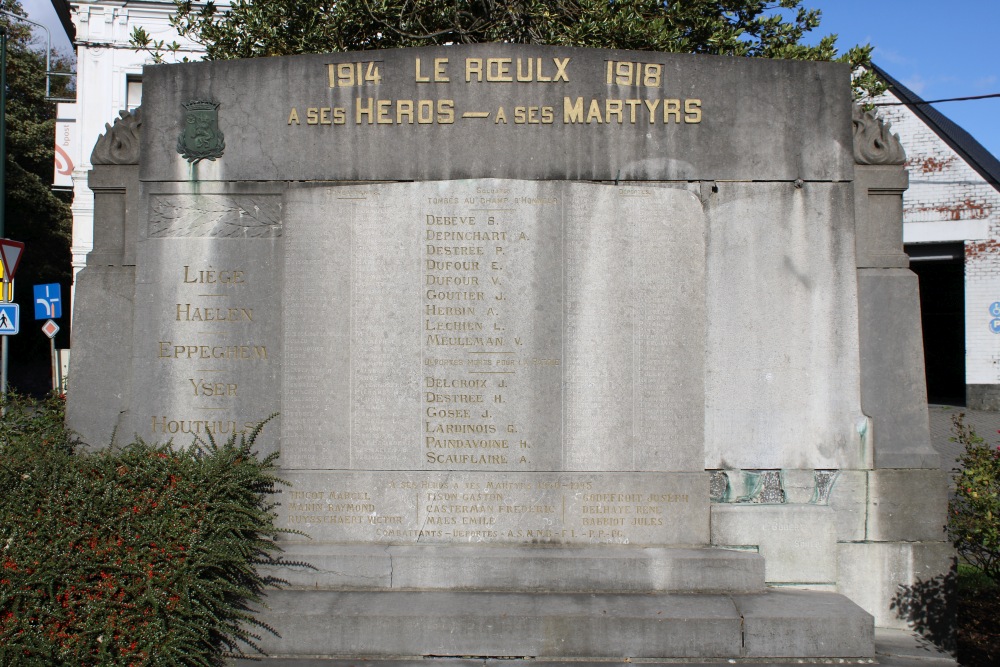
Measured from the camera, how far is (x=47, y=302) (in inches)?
665

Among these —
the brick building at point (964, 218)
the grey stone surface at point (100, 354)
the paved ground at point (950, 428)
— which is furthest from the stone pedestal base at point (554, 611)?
the brick building at point (964, 218)

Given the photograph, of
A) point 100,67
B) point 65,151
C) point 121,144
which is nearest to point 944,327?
point 121,144

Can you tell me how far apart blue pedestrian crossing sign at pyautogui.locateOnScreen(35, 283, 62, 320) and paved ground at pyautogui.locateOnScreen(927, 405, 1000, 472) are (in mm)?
17927

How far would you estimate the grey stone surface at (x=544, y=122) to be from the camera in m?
6.47

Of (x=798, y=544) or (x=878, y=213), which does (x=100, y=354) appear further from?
(x=878, y=213)

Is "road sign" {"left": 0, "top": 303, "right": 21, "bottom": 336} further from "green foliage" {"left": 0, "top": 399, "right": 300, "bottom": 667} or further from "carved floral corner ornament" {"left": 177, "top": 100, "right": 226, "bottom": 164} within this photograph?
"carved floral corner ornament" {"left": 177, "top": 100, "right": 226, "bottom": 164}

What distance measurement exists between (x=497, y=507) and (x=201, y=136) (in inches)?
155

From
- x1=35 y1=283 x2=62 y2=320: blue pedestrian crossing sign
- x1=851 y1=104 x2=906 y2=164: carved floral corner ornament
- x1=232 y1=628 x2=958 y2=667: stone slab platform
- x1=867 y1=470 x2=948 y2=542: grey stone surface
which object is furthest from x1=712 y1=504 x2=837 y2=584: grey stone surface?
x1=35 y1=283 x2=62 y2=320: blue pedestrian crossing sign

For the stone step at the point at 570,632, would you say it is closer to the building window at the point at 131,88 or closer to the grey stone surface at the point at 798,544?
the grey stone surface at the point at 798,544

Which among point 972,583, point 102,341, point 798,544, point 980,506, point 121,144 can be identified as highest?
point 121,144

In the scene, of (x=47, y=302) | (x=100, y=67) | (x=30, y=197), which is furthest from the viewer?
(x=30, y=197)

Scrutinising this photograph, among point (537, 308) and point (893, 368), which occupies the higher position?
point (537, 308)

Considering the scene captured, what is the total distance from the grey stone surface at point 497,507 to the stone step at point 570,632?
2.30 feet

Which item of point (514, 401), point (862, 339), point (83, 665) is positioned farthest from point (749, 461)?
point (83, 665)
